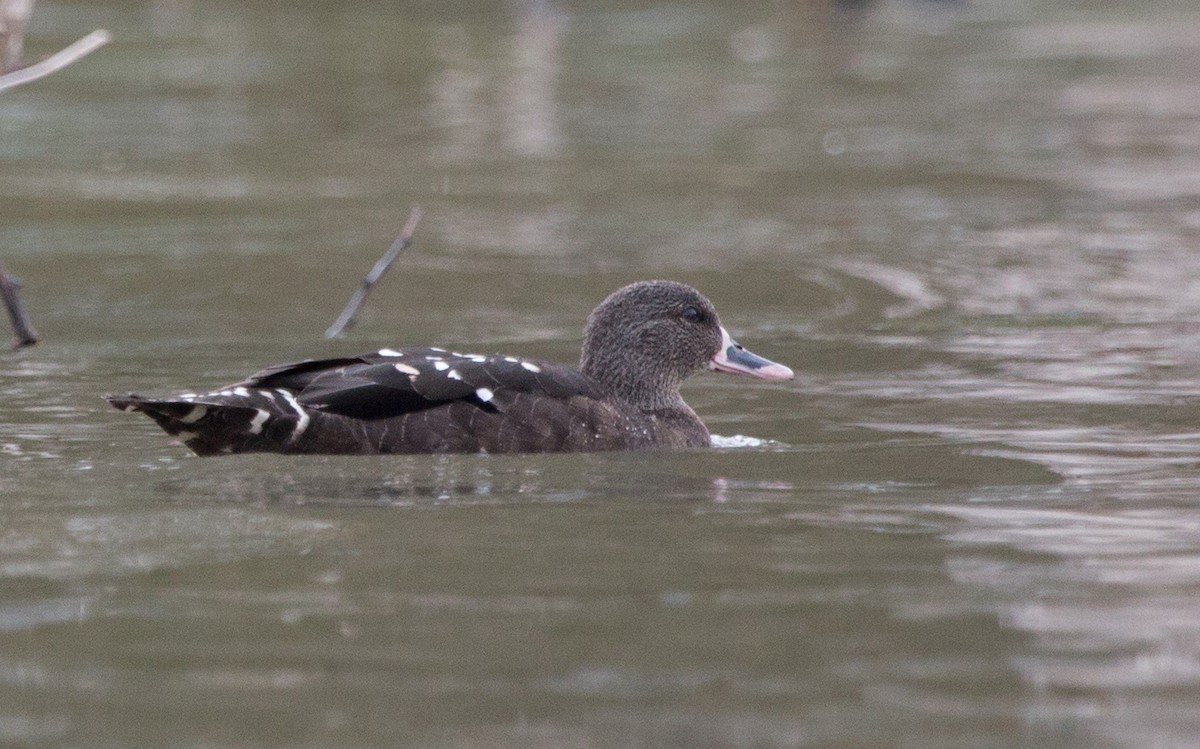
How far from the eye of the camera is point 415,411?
8594mm

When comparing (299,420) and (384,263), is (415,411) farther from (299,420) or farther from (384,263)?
(384,263)

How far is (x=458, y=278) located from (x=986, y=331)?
363 centimetres

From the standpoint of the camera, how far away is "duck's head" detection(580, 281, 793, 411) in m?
9.53

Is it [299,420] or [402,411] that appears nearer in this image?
[299,420]

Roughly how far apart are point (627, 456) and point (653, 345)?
953 millimetres

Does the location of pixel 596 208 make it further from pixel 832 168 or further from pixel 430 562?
pixel 430 562

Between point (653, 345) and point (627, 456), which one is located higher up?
point (653, 345)

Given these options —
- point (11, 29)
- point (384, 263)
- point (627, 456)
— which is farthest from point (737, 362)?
point (11, 29)

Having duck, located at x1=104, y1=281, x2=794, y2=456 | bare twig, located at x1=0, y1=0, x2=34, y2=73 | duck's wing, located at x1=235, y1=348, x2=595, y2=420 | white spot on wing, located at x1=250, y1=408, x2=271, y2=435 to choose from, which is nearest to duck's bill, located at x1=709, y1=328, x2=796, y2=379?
duck, located at x1=104, y1=281, x2=794, y2=456

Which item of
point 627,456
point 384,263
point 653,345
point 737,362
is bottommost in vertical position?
point 627,456

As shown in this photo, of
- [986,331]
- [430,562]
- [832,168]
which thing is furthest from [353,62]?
[430,562]

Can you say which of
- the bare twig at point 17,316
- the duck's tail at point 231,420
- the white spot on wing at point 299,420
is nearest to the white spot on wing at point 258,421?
the duck's tail at point 231,420

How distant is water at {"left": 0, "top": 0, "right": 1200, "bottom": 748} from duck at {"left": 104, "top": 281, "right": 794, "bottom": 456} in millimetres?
173

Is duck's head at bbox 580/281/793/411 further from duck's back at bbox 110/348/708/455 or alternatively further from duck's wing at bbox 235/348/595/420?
duck's wing at bbox 235/348/595/420
